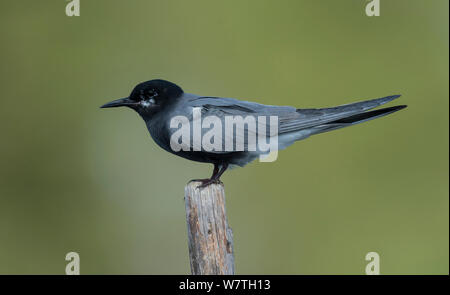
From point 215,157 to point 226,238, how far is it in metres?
0.93

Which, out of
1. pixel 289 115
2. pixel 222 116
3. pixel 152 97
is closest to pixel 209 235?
pixel 222 116

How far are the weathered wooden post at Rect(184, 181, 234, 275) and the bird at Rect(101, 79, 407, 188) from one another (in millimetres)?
194

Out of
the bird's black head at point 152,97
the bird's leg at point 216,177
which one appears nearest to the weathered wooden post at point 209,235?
the bird's leg at point 216,177

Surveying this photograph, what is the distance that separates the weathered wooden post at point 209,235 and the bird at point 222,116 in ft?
0.64

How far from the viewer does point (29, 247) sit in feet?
34.4

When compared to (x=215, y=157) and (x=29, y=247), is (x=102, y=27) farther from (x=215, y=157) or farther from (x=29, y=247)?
(x=215, y=157)

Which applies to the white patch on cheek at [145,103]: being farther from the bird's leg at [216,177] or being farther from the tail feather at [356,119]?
the tail feather at [356,119]

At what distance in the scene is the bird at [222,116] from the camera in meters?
4.96

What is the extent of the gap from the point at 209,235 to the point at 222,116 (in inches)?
47.1

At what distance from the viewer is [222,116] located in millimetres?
5109

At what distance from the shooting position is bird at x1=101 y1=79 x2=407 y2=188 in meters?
4.96

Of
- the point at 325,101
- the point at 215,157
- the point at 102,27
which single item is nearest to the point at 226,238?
the point at 215,157

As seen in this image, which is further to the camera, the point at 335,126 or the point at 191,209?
the point at 335,126

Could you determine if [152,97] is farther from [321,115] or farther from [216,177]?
[321,115]
